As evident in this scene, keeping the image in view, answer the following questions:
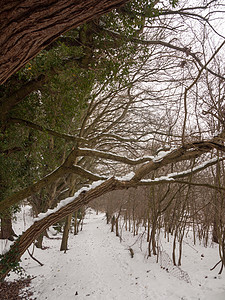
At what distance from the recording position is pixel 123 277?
579 cm

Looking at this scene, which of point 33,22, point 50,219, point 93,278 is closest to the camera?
point 33,22

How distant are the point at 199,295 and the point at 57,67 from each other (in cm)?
579

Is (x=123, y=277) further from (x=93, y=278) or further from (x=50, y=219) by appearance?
(x=50, y=219)

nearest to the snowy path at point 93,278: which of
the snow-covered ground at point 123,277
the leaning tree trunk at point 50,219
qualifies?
the snow-covered ground at point 123,277

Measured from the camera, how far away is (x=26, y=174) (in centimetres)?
470

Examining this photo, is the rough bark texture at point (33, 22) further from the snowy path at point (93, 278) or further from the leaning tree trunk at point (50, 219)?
the snowy path at point (93, 278)

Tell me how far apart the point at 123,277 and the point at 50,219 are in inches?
166

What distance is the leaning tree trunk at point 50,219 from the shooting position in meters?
2.83

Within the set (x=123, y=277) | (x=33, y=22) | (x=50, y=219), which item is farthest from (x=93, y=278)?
(x=33, y=22)

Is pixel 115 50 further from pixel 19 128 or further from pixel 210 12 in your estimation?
pixel 19 128

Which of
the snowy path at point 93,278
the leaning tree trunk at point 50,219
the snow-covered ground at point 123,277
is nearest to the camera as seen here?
the leaning tree trunk at point 50,219

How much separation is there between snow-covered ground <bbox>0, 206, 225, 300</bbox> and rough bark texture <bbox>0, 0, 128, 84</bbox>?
5.48 m

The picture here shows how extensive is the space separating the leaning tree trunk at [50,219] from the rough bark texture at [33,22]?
Result: 6.77ft

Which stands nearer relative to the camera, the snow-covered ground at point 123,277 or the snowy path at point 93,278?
the snow-covered ground at point 123,277
